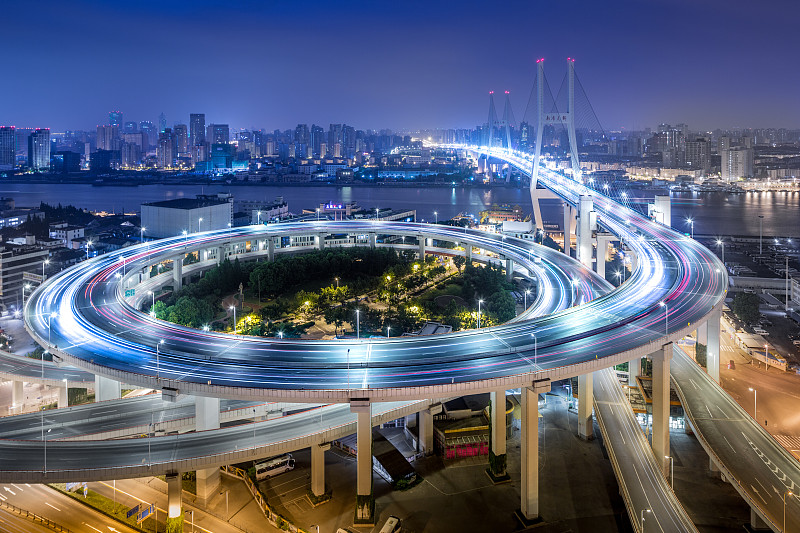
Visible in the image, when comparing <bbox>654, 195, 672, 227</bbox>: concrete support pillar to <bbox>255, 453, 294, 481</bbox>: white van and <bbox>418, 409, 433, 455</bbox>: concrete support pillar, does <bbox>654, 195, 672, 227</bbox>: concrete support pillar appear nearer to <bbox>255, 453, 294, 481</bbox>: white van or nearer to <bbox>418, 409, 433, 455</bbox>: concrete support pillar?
<bbox>418, 409, 433, 455</bbox>: concrete support pillar

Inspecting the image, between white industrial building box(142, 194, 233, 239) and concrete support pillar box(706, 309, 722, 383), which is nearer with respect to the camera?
concrete support pillar box(706, 309, 722, 383)

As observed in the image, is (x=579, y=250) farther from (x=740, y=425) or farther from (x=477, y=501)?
(x=477, y=501)

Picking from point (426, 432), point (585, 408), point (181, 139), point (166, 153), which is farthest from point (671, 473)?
point (181, 139)

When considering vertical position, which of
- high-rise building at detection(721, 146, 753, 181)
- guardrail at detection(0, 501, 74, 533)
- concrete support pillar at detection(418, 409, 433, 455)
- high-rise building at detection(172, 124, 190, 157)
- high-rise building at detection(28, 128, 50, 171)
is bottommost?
guardrail at detection(0, 501, 74, 533)

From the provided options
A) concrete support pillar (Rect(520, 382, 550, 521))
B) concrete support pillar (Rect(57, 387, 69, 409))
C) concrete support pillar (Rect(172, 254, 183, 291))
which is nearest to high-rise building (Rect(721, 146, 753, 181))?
concrete support pillar (Rect(172, 254, 183, 291))

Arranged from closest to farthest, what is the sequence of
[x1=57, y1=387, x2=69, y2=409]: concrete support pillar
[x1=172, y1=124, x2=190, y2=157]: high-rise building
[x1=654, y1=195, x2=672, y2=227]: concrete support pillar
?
[x1=57, y1=387, x2=69, y2=409]: concrete support pillar < [x1=654, y1=195, x2=672, y2=227]: concrete support pillar < [x1=172, y1=124, x2=190, y2=157]: high-rise building
